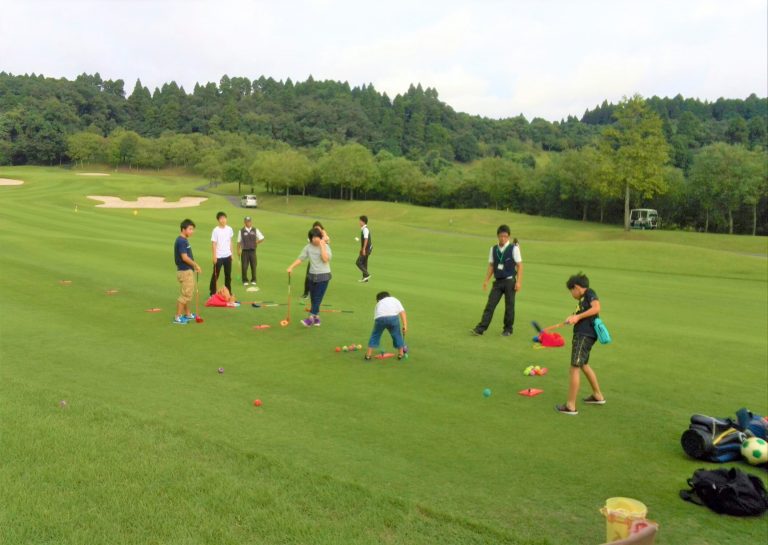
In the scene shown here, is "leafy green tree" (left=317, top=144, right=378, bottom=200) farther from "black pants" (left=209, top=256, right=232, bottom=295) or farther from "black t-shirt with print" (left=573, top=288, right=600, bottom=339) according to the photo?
"black t-shirt with print" (left=573, top=288, right=600, bottom=339)

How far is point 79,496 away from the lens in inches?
231

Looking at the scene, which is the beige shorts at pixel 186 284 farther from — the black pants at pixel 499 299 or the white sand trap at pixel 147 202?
the white sand trap at pixel 147 202

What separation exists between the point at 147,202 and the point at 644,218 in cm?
5620

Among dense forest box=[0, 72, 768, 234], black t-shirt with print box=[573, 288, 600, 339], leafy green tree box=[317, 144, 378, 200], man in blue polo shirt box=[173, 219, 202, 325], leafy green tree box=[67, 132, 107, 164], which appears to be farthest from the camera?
leafy green tree box=[67, 132, 107, 164]

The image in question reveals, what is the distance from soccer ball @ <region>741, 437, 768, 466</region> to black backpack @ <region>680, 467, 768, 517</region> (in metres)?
1.04

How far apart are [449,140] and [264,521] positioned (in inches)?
6351

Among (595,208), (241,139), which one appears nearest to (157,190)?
(241,139)

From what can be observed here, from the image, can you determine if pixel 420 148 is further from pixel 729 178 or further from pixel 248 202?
pixel 729 178

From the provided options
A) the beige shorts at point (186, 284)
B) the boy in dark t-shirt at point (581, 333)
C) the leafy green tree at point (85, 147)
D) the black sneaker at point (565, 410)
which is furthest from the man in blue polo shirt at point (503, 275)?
the leafy green tree at point (85, 147)

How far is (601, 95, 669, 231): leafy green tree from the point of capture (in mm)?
53688

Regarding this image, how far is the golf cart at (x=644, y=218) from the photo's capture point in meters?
63.9

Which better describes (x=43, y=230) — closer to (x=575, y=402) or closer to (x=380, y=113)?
(x=575, y=402)

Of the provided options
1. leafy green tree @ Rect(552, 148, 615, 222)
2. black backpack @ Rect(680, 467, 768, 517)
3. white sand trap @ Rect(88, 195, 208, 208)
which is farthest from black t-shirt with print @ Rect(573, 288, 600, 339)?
white sand trap @ Rect(88, 195, 208, 208)

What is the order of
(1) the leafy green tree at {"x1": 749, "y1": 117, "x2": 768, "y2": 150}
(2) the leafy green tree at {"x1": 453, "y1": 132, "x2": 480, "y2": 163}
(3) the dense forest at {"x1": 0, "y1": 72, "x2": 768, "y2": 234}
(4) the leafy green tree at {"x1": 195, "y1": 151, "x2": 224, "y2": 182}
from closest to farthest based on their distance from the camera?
(3) the dense forest at {"x1": 0, "y1": 72, "x2": 768, "y2": 234}, (4) the leafy green tree at {"x1": 195, "y1": 151, "x2": 224, "y2": 182}, (1) the leafy green tree at {"x1": 749, "y1": 117, "x2": 768, "y2": 150}, (2) the leafy green tree at {"x1": 453, "y1": 132, "x2": 480, "y2": 163}
